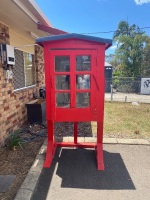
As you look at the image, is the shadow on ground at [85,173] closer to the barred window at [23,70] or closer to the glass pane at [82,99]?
the glass pane at [82,99]

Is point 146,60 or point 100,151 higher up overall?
point 146,60

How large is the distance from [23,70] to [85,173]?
3966mm

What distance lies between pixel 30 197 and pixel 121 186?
1.30 m

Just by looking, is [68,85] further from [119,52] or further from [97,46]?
[119,52]

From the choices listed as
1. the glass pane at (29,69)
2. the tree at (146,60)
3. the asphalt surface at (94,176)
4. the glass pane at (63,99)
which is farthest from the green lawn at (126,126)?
the tree at (146,60)

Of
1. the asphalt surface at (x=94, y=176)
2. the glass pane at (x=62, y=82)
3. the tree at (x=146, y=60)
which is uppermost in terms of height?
the tree at (x=146, y=60)

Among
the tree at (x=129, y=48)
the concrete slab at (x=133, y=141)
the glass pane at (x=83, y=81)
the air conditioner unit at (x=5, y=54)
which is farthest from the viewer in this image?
the tree at (x=129, y=48)

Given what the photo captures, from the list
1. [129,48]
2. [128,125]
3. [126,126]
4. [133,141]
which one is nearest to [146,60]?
[129,48]

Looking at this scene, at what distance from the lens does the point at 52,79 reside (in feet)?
10.4

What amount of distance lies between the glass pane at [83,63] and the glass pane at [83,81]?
0.12 meters

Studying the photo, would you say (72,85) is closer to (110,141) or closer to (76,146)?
(76,146)

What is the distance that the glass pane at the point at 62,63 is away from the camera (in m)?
3.12

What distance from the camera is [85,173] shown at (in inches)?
122

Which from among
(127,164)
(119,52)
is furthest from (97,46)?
(119,52)
